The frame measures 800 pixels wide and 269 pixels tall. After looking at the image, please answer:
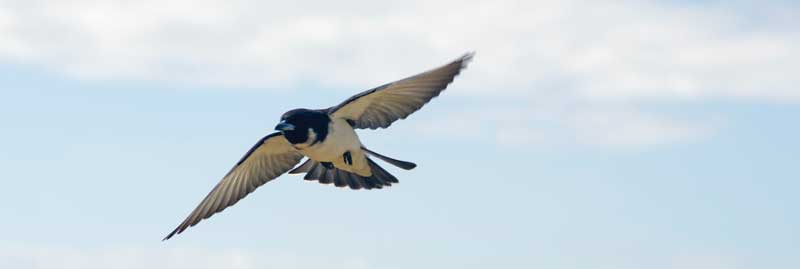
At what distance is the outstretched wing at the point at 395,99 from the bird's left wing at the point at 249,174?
5.83 ft

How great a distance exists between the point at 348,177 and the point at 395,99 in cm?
269

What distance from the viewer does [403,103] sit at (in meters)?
21.0

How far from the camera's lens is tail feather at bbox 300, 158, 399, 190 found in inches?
896

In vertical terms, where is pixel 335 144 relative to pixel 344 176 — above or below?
above

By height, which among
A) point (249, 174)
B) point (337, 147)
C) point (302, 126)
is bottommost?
point (249, 174)

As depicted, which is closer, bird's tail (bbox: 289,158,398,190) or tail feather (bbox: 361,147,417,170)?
tail feather (bbox: 361,147,417,170)

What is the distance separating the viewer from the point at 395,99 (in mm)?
20922

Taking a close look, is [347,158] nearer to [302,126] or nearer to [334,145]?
[334,145]

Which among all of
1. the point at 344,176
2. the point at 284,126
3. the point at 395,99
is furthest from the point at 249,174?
the point at 395,99

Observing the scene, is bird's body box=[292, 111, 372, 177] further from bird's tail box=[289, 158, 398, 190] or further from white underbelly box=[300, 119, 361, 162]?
bird's tail box=[289, 158, 398, 190]

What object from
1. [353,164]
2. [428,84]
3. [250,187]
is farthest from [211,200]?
[428,84]

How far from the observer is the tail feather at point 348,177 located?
2277cm

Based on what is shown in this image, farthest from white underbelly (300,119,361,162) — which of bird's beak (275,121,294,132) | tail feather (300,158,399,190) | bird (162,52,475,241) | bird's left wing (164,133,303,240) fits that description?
bird's left wing (164,133,303,240)

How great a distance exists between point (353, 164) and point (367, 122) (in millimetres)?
824
